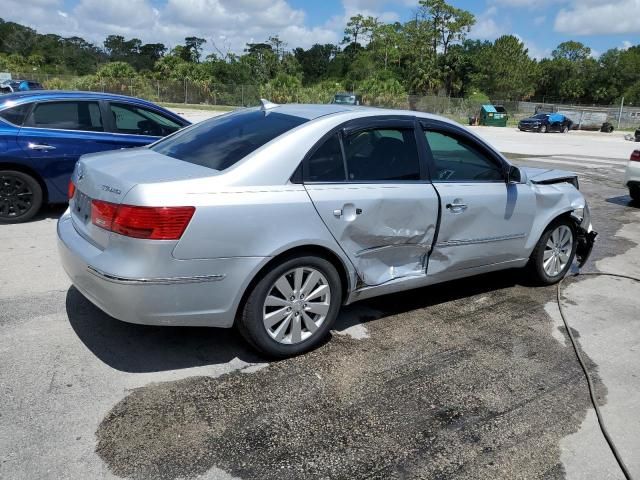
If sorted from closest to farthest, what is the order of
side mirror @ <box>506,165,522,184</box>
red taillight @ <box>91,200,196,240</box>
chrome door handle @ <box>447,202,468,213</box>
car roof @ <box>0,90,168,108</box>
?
1. red taillight @ <box>91,200,196,240</box>
2. chrome door handle @ <box>447,202,468,213</box>
3. side mirror @ <box>506,165,522,184</box>
4. car roof @ <box>0,90,168,108</box>

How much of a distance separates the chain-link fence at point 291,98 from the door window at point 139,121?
1638 inches

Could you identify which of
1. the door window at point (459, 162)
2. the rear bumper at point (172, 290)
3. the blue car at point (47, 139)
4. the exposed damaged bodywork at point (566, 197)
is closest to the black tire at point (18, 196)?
the blue car at point (47, 139)

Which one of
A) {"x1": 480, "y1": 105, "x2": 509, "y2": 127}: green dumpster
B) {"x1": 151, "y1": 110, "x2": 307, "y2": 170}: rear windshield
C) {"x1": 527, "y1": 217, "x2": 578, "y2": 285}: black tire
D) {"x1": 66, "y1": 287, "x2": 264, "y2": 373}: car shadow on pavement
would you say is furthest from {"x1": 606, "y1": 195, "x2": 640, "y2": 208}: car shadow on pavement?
{"x1": 480, "y1": 105, "x2": 509, "y2": 127}: green dumpster

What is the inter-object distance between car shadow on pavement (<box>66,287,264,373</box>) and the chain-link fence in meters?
45.6

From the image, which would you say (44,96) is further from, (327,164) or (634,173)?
(634,173)

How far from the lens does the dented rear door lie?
3766 millimetres

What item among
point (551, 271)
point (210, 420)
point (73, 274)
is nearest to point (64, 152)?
point (73, 274)

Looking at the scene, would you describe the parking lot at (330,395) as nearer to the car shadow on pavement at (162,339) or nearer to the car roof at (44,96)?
the car shadow on pavement at (162,339)

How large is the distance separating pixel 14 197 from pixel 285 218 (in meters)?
4.70

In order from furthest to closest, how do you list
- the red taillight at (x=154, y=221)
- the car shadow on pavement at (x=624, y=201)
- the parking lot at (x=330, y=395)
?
1. the car shadow on pavement at (x=624, y=201)
2. the red taillight at (x=154, y=221)
3. the parking lot at (x=330, y=395)

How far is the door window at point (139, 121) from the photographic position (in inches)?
288

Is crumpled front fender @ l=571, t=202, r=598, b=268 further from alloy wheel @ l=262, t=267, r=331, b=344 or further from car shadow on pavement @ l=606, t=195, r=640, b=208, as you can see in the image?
car shadow on pavement @ l=606, t=195, r=640, b=208

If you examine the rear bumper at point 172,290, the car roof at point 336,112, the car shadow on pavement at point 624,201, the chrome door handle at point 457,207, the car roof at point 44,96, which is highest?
the car roof at point 336,112

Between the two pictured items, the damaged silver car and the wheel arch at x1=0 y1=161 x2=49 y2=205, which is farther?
the wheel arch at x1=0 y1=161 x2=49 y2=205
